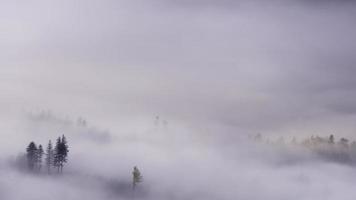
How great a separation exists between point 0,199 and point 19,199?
546 cm

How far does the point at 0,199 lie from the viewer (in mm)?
197250

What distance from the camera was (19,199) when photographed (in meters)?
200
